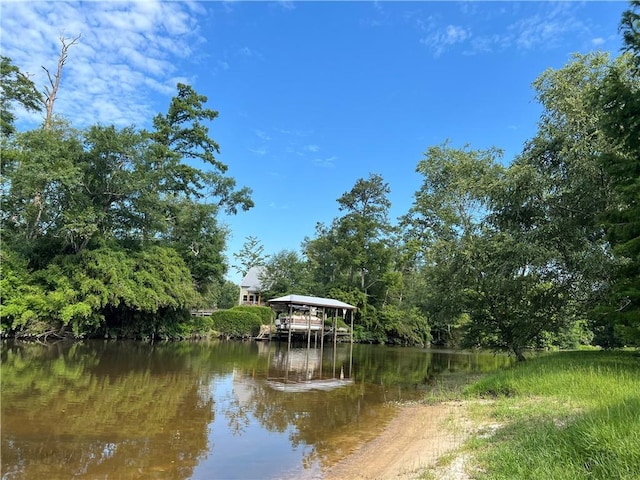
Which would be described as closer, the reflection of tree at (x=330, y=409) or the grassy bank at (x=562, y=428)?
the grassy bank at (x=562, y=428)

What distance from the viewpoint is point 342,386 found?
13789 millimetres

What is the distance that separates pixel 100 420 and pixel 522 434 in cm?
716

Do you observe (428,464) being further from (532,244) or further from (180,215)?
(180,215)

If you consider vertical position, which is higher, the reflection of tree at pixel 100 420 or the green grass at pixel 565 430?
the green grass at pixel 565 430

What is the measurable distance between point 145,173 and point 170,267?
6396 millimetres

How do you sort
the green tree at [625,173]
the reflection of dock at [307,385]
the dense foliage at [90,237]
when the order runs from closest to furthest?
the green tree at [625,173], the reflection of dock at [307,385], the dense foliage at [90,237]

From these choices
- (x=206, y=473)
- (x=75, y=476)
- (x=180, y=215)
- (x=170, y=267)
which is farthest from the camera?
(x=180, y=215)

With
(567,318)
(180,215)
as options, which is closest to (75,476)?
(567,318)

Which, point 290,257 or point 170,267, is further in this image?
point 290,257

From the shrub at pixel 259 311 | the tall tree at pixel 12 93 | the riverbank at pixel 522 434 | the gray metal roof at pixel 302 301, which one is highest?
the tall tree at pixel 12 93

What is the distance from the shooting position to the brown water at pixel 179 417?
6.08 meters

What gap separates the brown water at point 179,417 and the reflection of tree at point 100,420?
0.06 ft

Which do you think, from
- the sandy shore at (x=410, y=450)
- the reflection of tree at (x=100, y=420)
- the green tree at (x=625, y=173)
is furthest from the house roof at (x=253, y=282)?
the sandy shore at (x=410, y=450)

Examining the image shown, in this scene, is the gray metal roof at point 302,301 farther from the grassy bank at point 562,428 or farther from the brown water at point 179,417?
the grassy bank at point 562,428
